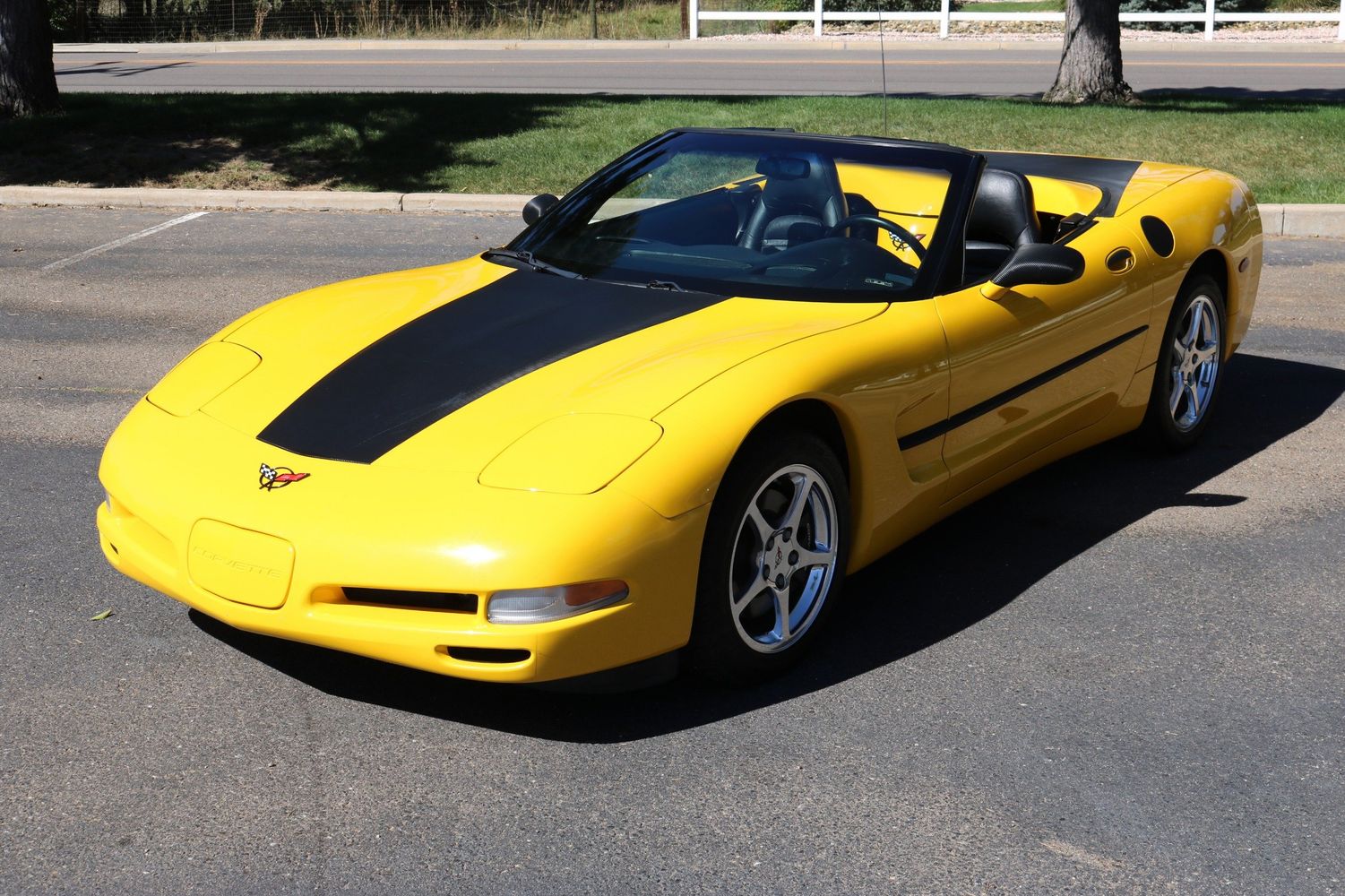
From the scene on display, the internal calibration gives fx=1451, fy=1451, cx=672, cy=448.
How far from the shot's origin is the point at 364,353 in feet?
13.8

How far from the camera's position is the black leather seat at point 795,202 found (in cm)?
488

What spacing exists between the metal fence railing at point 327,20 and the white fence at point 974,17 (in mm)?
1669

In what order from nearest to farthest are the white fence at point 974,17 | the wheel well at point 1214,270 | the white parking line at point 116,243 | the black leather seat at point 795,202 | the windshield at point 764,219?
the windshield at point 764,219 < the black leather seat at point 795,202 < the wheel well at point 1214,270 < the white parking line at point 116,243 < the white fence at point 974,17

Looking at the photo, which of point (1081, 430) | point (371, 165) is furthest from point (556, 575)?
point (371, 165)

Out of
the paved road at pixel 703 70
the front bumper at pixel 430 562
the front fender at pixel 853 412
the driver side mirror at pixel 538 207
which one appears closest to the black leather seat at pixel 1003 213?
the front fender at pixel 853 412

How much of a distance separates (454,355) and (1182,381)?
315 centimetres

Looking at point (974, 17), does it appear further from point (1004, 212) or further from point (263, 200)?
point (1004, 212)

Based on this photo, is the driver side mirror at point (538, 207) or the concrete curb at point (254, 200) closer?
the driver side mirror at point (538, 207)

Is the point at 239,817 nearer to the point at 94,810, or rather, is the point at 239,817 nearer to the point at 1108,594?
the point at 94,810

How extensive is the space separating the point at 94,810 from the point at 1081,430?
11.5ft

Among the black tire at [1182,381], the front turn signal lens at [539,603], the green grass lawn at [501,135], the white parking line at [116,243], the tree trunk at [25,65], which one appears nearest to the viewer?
the front turn signal lens at [539,603]

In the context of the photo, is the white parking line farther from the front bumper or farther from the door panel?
the door panel

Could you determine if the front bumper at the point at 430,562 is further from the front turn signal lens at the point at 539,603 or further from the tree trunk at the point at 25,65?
the tree trunk at the point at 25,65

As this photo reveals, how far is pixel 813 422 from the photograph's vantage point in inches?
158
